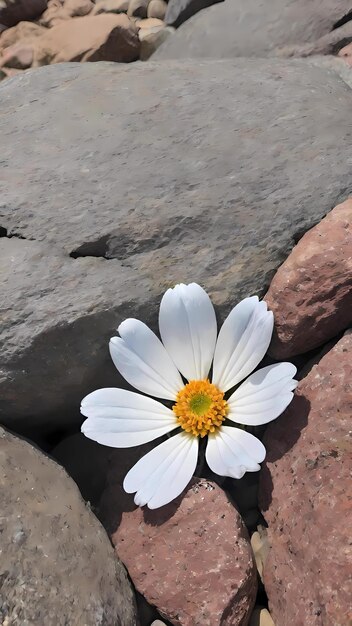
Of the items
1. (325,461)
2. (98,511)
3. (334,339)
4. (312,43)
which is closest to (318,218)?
(334,339)

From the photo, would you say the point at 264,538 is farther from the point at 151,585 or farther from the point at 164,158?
the point at 164,158

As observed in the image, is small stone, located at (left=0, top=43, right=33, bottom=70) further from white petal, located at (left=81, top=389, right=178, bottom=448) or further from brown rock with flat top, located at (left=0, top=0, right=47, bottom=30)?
white petal, located at (left=81, top=389, right=178, bottom=448)

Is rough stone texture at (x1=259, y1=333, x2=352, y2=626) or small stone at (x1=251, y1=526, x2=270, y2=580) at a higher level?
rough stone texture at (x1=259, y1=333, x2=352, y2=626)

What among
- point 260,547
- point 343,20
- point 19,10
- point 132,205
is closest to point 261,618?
point 260,547

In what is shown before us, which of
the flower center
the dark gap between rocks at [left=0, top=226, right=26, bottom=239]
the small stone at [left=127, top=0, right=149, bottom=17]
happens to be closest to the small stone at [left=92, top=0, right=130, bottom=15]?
the small stone at [left=127, top=0, right=149, bottom=17]

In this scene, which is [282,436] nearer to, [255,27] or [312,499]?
[312,499]

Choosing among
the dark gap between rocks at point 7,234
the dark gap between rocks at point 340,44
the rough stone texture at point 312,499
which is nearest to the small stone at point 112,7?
the dark gap between rocks at point 340,44
